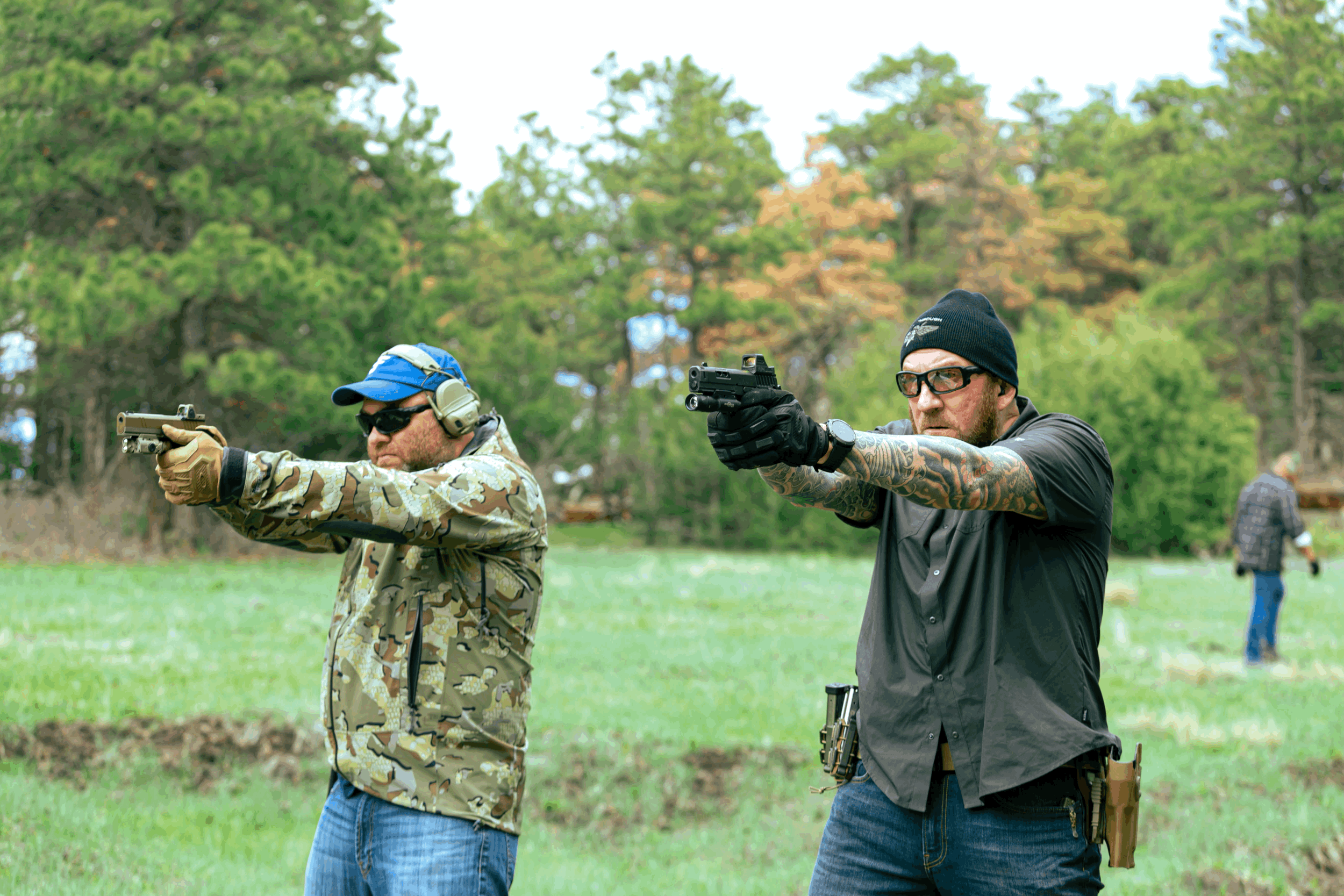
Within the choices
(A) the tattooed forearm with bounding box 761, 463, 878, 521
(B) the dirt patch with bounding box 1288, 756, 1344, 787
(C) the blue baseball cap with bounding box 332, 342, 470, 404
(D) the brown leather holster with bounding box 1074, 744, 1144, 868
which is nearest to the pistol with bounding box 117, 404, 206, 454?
(C) the blue baseball cap with bounding box 332, 342, 470, 404

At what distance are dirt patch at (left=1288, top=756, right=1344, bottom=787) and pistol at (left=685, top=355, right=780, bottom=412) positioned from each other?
736cm

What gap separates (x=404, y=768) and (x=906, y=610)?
1430mm

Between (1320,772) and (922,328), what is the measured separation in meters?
7.16

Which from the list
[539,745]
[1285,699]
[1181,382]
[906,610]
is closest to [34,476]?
[539,745]

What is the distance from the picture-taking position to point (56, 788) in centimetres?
685

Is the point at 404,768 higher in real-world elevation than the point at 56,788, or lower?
higher

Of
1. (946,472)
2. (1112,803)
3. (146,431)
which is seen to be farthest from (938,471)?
(146,431)

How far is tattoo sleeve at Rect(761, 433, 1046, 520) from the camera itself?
2.68 meters

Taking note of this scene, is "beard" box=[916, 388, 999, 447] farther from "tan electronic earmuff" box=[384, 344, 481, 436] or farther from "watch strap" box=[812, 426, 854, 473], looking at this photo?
"tan electronic earmuff" box=[384, 344, 481, 436]

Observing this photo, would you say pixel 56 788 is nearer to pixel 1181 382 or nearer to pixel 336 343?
pixel 336 343

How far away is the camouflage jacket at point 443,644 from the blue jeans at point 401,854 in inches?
1.9

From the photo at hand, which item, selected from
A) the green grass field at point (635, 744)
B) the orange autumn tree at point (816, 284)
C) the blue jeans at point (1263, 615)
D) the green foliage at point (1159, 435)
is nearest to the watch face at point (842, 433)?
the green grass field at point (635, 744)

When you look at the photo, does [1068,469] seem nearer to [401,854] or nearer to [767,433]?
[767,433]

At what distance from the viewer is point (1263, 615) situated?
40.5 ft
